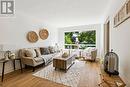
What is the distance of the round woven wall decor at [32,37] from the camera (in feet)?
15.4

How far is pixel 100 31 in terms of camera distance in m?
6.28

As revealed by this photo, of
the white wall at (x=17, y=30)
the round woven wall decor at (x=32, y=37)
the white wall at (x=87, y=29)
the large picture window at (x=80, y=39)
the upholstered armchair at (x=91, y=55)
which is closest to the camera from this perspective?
the white wall at (x=17, y=30)

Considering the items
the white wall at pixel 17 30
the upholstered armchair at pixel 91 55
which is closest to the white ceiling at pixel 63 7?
the white wall at pixel 17 30

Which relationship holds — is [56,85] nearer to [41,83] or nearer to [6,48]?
[41,83]

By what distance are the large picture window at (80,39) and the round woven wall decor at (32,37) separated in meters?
2.91

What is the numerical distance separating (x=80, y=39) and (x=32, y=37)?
11.3 feet

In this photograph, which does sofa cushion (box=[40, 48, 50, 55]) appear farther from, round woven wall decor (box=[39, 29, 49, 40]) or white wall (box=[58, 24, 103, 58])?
white wall (box=[58, 24, 103, 58])

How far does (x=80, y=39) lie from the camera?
23.5 ft

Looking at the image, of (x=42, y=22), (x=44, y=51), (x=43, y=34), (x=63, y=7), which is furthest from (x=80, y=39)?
(x=63, y=7)

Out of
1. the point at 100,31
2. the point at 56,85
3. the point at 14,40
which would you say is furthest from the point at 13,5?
the point at 100,31

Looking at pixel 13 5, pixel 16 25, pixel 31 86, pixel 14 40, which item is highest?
pixel 13 5

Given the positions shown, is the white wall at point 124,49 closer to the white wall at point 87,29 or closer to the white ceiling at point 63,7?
the white ceiling at point 63,7

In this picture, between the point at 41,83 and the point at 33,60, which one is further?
the point at 33,60

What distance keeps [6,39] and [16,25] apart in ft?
2.29
